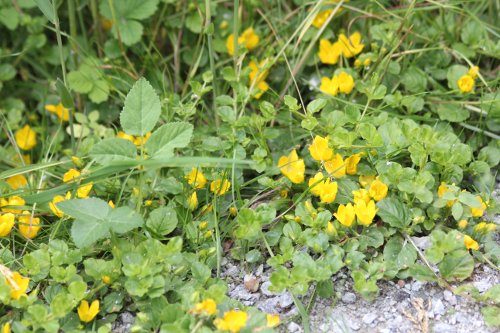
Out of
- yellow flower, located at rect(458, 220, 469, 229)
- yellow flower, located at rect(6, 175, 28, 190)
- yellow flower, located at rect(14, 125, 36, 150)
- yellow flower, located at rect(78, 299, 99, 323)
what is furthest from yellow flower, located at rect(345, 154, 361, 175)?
yellow flower, located at rect(14, 125, 36, 150)

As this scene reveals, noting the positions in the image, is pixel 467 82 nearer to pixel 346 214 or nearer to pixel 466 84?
pixel 466 84

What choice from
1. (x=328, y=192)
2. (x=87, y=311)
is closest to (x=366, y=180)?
(x=328, y=192)

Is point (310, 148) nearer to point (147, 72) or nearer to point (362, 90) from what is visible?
point (362, 90)

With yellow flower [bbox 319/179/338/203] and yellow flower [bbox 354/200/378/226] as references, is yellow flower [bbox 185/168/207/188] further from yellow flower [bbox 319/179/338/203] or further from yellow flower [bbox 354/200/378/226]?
yellow flower [bbox 354/200/378/226]

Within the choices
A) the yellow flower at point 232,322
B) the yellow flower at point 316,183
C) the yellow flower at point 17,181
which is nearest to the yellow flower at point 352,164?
the yellow flower at point 316,183

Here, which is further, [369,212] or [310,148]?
[310,148]

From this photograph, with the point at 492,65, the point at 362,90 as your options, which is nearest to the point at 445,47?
the point at 492,65
